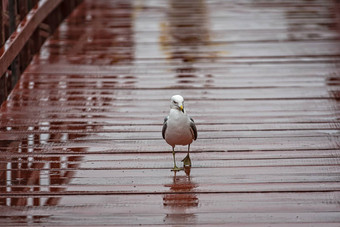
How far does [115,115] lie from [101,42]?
2.17 metres

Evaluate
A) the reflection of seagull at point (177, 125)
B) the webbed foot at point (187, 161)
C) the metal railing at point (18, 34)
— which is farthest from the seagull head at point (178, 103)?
the metal railing at point (18, 34)

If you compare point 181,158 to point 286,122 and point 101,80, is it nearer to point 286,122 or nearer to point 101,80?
point 286,122

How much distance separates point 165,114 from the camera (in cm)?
525

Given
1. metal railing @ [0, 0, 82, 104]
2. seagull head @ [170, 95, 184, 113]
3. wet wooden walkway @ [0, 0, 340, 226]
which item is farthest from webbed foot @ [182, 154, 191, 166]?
metal railing @ [0, 0, 82, 104]

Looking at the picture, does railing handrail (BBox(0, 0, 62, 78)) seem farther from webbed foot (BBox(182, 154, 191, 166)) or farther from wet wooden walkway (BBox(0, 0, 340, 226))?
webbed foot (BBox(182, 154, 191, 166))

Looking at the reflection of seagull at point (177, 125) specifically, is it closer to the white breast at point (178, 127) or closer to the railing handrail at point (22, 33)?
the white breast at point (178, 127)

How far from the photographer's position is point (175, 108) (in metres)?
4.12

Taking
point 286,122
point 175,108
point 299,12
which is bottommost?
point 299,12

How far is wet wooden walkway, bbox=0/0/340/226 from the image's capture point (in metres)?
3.73

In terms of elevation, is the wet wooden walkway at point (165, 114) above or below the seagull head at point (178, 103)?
below

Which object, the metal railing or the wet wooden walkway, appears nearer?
the wet wooden walkway

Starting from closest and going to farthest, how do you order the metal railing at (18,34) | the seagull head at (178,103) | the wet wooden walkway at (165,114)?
1. the wet wooden walkway at (165,114)
2. the seagull head at (178,103)
3. the metal railing at (18,34)

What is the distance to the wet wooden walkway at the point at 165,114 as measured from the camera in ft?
12.2

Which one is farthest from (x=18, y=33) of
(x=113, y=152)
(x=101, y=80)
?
(x=113, y=152)
